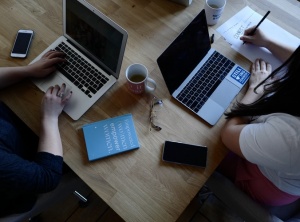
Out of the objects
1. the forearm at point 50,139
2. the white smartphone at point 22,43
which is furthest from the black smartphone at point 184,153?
the white smartphone at point 22,43

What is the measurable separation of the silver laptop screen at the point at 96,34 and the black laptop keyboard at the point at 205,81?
27cm

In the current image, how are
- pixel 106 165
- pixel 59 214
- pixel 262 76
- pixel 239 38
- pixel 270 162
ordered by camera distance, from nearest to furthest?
pixel 270 162
pixel 106 165
pixel 262 76
pixel 239 38
pixel 59 214

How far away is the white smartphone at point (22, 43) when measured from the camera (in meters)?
1.06

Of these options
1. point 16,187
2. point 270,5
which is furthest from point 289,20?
point 16,187

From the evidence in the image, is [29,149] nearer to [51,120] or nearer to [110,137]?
[51,120]

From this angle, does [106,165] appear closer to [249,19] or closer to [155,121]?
[155,121]

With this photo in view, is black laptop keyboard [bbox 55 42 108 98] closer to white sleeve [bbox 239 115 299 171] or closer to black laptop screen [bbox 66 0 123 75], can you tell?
black laptop screen [bbox 66 0 123 75]

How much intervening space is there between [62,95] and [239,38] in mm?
727

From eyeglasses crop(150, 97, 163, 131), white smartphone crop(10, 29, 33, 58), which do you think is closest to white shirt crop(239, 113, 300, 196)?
eyeglasses crop(150, 97, 163, 131)

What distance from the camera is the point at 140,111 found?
3.20 feet

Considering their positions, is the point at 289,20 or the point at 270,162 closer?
the point at 270,162

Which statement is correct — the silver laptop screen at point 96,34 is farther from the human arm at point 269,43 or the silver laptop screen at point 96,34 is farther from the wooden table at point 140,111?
the human arm at point 269,43

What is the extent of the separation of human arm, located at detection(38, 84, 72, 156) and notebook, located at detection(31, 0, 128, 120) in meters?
0.04

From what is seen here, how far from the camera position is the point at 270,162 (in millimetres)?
752
